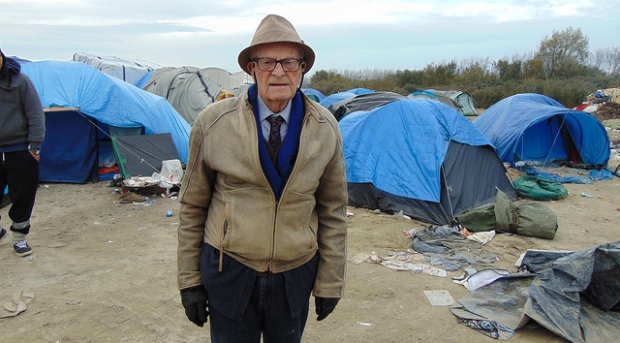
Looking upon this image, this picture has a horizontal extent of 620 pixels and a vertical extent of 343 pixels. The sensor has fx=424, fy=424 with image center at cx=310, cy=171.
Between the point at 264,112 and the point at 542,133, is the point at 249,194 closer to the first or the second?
the point at 264,112

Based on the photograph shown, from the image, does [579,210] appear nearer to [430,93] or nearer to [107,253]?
[107,253]

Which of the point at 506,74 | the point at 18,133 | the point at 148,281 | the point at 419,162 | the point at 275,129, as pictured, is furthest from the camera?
the point at 506,74

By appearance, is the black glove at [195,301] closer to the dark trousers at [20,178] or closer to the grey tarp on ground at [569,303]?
the grey tarp on ground at [569,303]

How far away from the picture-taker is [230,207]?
1.68 meters

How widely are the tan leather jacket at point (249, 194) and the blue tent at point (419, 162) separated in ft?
16.5

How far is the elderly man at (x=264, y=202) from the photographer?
1660 millimetres

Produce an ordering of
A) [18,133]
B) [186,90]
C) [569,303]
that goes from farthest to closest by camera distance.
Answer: [186,90], [18,133], [569,303]

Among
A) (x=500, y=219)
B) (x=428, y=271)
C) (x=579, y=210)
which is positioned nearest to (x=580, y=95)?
(x=579, y=210)

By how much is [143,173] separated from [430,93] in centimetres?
1476

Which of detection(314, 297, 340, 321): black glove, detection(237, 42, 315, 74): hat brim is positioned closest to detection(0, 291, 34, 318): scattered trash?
detection(314, 297, 340, 321): black glove

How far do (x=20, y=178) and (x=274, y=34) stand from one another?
3.72 metres

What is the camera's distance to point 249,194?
1661mm

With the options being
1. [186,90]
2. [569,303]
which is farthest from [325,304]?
[186,90]

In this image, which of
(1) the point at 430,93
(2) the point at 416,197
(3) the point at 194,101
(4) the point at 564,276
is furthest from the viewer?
(1) the point at 430,93
